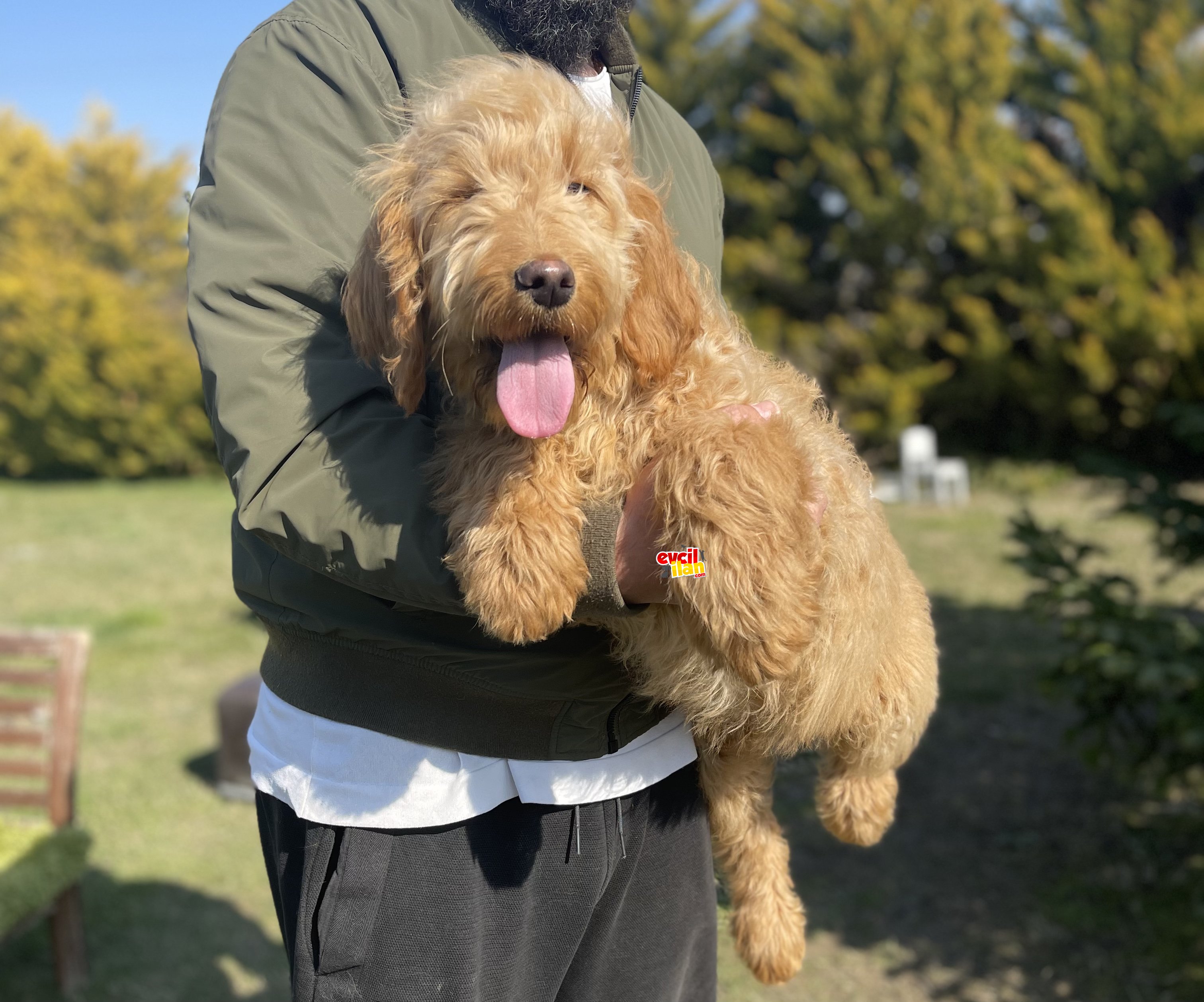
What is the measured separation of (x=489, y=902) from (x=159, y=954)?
4299 mm

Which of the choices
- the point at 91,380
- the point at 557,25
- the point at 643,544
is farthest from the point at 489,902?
the point at 91,380

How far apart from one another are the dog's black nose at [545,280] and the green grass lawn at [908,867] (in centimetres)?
133

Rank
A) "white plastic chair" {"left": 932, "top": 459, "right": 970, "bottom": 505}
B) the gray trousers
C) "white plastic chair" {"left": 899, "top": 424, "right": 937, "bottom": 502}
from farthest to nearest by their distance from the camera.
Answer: "white plastic chair" {"left": 899, "top": 424, "right": 937, "bottom": 502}, "white plastic chair" {"left": 932, "top": 459, "right": 970, "bottom": 505}, the gray trousers

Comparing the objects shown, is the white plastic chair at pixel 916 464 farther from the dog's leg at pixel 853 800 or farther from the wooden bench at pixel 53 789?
the dog's leg at pixel 853 800

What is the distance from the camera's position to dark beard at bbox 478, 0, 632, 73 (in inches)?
73.0

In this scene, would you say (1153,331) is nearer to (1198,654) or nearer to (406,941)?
(1198,654)

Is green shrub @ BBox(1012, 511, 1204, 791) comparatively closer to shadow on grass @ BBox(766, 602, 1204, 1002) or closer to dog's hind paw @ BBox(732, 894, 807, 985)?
shadow on grass @ BBox(766, 602, 1204, 1002)

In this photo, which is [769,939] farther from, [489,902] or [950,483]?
[950,483]

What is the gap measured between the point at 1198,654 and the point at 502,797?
3.08 m

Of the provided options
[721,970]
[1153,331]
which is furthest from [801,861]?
[1153,331]

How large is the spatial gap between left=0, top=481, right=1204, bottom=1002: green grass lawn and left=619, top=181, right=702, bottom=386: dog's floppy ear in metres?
1.10

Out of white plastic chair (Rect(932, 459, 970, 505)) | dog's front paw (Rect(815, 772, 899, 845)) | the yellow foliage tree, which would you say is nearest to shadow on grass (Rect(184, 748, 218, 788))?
dog's front paw (Rect(815, 772, 899, 845))

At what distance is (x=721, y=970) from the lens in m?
4.41

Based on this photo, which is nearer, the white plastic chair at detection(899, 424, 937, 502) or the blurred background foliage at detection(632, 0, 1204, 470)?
the blurred background foliage at detection(632, 0, 1204, 470)
